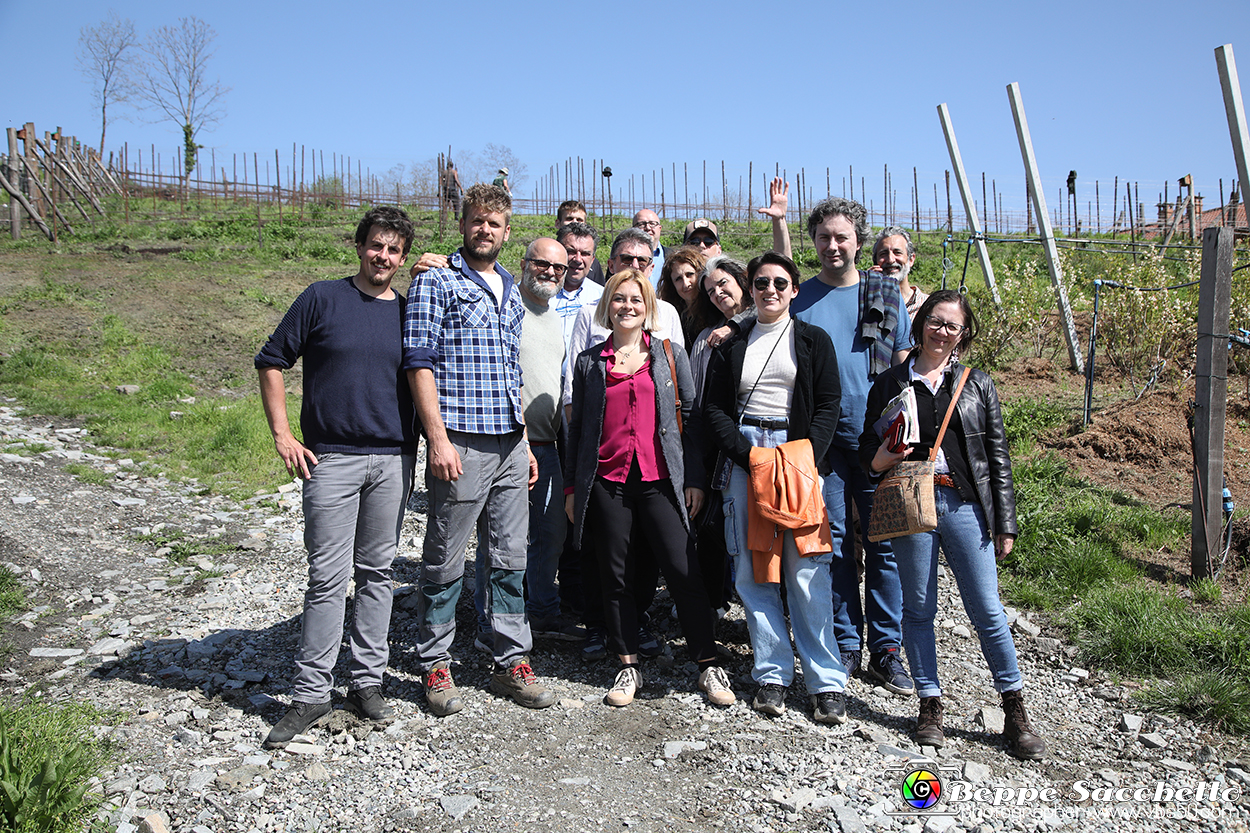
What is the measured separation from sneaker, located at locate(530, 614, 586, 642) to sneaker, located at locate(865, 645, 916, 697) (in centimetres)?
143

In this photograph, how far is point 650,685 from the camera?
3.88 metres

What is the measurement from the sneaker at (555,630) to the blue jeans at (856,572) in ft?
4.27

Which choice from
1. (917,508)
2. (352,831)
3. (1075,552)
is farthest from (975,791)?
(1075,552)

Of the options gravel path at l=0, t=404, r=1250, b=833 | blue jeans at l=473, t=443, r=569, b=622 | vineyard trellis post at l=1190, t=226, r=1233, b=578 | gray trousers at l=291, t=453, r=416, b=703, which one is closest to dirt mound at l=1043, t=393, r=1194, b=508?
vineyard trellis post at l=1190, t=226, r=1233, b=578

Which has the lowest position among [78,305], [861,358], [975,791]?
[975,791]

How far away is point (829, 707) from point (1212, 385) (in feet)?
9.77

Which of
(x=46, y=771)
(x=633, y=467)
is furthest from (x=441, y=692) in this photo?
(x=46, y=771)

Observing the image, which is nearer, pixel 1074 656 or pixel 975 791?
pixel 975 791

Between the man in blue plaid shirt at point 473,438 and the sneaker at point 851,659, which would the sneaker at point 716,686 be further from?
the man in blue plaid shirt at point 473,438

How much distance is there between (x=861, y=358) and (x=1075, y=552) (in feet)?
7.60

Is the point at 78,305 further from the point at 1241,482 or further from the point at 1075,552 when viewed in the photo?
the point at 1241,482

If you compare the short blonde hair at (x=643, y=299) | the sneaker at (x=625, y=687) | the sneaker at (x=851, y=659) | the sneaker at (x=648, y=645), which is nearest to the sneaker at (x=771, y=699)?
the sneaker at (x=851, y=659)

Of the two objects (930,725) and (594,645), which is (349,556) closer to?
(594,645)

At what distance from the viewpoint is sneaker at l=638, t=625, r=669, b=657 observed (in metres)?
4.08
